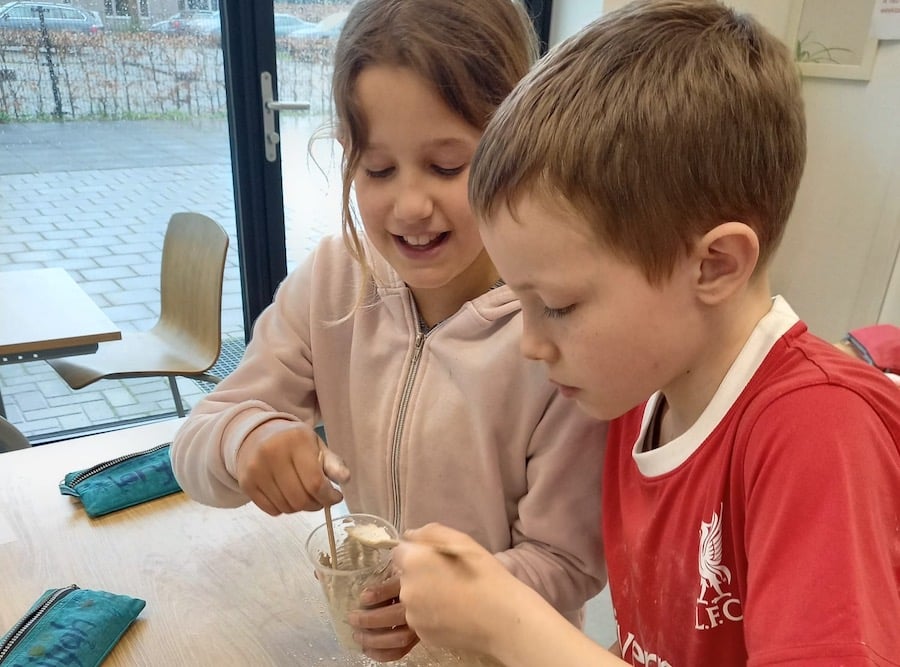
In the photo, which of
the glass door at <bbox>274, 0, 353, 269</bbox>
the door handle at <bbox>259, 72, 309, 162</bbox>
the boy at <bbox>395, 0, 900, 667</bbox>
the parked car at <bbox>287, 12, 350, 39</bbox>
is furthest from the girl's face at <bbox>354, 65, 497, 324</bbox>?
the parked car at <bbox>287, 12, 350, 39</bbox>

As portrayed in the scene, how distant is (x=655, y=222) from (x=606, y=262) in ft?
0.15

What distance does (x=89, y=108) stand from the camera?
2.34 metres

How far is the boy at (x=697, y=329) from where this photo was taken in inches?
19.6

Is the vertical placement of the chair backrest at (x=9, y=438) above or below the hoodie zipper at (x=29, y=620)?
below

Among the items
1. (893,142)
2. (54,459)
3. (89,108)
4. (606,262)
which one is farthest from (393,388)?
(893,142)

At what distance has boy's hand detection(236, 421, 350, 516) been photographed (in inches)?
30.5

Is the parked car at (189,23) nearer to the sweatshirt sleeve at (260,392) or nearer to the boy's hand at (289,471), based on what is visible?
the sweatshirt sleeve at (260,392)

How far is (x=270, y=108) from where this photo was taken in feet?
7.89

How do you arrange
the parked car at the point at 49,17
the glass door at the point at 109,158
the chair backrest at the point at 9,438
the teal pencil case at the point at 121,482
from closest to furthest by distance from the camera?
the teal pencil case at the point at 121,482, the chair backrest at the point at 9,438, the parked car at the point at 49,17, the glass door at the point at 109,158

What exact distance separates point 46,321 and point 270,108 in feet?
3.10

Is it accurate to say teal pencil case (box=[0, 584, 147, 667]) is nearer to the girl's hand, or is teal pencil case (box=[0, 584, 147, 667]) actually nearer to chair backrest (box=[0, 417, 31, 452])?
the girl's hand

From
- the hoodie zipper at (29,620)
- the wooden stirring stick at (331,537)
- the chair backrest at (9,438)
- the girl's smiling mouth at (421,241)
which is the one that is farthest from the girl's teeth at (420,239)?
the chair backrest at (9,438)

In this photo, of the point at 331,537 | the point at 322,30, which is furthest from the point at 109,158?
the point at 331,537

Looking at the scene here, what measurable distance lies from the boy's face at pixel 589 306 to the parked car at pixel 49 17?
210 centimetres
